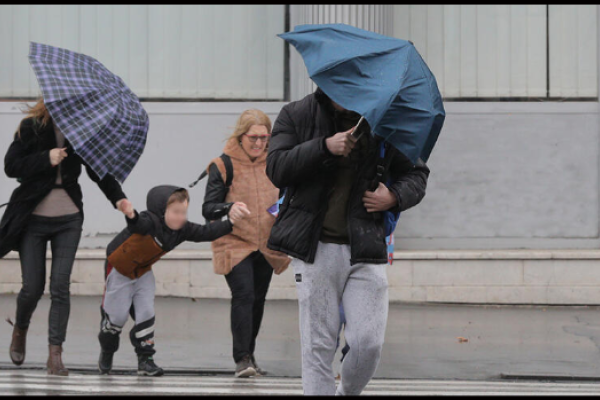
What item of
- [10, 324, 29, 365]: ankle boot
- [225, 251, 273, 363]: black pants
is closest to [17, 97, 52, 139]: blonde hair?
[10, 324, 29, 365]: ankle boot

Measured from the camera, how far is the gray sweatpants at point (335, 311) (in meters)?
4.73

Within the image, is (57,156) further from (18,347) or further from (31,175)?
(18,347)

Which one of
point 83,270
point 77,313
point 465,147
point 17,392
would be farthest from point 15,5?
point 17,392

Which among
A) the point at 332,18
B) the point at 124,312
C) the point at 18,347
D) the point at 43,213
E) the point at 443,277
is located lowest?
the point at 18,347

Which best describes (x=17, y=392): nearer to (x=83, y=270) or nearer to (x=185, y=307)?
(x=185, y=307)

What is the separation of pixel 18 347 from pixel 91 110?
5.65 feet

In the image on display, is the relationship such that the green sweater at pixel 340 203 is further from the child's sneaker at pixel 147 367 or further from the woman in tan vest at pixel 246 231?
the child's sneaker at pixel 147 367

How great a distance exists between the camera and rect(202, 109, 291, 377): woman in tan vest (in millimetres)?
7020

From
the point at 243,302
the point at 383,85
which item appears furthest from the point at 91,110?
the point at 383,85

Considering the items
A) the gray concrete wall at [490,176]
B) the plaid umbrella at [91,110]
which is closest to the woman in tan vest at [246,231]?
the plaid umbrella at [91,110]

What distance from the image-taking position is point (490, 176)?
468 inches

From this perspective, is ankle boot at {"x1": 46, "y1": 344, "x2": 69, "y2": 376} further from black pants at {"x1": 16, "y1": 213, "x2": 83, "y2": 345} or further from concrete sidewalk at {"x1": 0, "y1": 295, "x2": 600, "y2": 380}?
concrete sidewalk at {"x1": 0, "y1": 295, "x2": 600, "y2": 380}

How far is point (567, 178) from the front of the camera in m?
11.9

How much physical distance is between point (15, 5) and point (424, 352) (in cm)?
687
